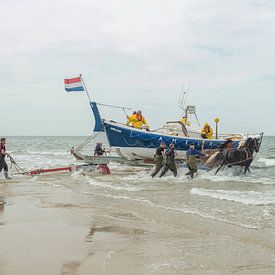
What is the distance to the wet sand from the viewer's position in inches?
189

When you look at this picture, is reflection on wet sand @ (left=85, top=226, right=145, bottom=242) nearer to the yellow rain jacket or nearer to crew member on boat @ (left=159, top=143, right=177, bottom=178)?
crew member on boat @ (left=159, top=143, right=177, bottom=178)

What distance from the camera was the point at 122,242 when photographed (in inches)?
236

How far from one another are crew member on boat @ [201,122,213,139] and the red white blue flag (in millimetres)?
5601

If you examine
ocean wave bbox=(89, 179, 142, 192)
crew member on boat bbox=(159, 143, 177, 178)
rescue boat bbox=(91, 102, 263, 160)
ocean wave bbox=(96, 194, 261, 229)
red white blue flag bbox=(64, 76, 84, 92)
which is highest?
red white blue flag bbox=(64, 76, 84, 92)

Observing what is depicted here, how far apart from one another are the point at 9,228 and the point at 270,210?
5.19 meters

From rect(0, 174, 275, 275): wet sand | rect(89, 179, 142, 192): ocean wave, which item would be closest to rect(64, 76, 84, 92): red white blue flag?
rect(89, 179, 142, 192): ocean wave

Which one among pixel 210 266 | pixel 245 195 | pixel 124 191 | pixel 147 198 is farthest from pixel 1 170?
pixel 210 266

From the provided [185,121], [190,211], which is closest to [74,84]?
[185,121]

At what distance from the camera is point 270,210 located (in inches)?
348

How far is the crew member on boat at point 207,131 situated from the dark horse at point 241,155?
200 centimetres

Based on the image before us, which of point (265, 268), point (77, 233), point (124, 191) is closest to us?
point (265, 268)

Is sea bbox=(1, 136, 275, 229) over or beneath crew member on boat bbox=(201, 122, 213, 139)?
beneath

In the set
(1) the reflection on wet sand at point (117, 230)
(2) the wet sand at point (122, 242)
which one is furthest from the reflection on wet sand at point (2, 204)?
(1) the reflection on wet sand at point (117, 230)

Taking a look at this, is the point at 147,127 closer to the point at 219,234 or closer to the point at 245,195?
the point at 245,195
